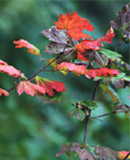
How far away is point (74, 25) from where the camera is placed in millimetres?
585

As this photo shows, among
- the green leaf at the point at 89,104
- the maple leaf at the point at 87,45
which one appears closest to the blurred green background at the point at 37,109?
the green leaf at the point at 89,104

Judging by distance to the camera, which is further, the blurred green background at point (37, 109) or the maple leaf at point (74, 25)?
the blurred green background at point (37, 109)

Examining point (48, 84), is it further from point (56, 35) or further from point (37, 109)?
point (37, 109)

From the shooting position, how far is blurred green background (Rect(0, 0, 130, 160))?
1.53m

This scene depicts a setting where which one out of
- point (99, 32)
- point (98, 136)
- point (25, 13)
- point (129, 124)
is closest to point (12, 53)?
point (25, 13)

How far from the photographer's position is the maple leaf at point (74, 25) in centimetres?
58

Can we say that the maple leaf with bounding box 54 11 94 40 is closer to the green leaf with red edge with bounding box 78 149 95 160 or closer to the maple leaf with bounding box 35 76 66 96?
the maple leaf with bounding box 35 76 66 96

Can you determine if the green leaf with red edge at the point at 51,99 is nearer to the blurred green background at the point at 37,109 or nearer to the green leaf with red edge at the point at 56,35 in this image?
the green leaf with red edge at the point at 56,35

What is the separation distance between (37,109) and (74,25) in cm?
109

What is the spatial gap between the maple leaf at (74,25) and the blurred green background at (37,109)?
3.26 ft

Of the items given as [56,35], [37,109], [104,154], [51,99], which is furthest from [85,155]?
[37,109]

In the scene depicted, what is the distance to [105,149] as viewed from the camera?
2.04 feet

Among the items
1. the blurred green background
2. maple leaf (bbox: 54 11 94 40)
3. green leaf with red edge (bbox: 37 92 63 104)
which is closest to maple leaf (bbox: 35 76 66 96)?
green leaf with red edge (bbox: 37 92 63 104)

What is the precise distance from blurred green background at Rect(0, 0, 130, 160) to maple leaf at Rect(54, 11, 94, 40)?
993 millimetres
